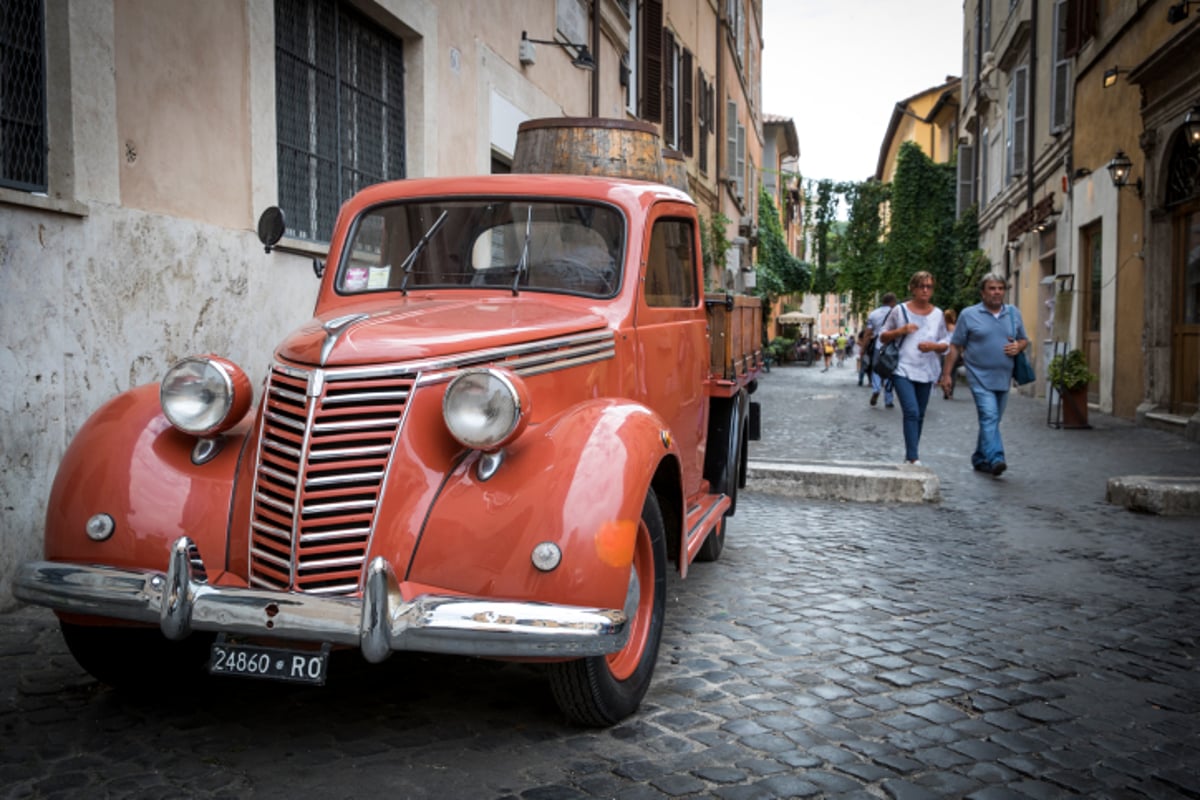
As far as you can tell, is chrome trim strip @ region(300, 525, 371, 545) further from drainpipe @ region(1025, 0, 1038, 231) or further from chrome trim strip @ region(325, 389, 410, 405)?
drainpipe @ region(1025, 0, 1038, 231)

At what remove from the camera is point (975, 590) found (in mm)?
4738

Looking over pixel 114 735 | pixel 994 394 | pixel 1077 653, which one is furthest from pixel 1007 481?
pixel 114 735

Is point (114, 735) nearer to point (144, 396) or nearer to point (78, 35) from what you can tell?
point (144, 396)

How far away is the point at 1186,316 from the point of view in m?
11.6

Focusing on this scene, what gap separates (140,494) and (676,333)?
2182 millimetres

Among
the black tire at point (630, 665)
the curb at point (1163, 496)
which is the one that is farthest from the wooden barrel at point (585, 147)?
the black tire at point (630, 665)

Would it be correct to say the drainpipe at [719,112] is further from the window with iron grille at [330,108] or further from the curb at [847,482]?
the curb at [847,482]

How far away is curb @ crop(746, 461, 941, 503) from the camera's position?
281 inches

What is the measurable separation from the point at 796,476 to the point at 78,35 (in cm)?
516

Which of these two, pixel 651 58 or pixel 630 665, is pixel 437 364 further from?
pixel 651 58

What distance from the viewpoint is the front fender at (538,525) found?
2650 mm

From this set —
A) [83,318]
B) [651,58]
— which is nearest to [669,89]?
[651,58]

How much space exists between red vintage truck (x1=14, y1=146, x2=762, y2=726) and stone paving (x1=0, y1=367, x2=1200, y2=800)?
0.24 m

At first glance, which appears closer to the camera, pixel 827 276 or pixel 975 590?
pixel 975 590
